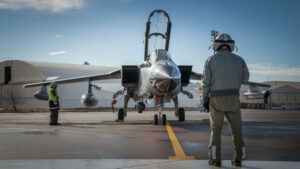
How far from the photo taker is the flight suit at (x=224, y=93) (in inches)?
181

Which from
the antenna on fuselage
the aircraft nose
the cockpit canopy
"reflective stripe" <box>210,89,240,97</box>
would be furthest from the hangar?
"reflective stripe" <box>210,89,240,97</box>

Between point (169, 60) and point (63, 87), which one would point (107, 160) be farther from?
point (63, 87)

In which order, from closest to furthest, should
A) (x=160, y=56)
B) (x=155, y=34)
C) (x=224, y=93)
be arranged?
(x=224, y=93) → (x=160, y=56) → (x=155, y=34)

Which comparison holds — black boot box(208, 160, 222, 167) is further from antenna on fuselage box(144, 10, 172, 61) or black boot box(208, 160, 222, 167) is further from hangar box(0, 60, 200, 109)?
hangar box(0, 60, 200, 109)

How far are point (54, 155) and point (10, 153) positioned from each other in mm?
851

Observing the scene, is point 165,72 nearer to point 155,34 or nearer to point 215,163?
point 155,34

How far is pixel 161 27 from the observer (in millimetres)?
14906

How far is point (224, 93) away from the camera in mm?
4652

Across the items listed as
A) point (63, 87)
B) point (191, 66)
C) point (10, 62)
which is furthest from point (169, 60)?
point (10, 62)

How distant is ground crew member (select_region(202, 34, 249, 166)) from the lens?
15.0 ft

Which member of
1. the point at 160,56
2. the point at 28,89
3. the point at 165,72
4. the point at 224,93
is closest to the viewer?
the point at 224,93

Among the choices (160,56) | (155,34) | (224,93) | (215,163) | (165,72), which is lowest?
(215,163)

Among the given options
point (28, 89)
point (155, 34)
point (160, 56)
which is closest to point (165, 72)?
point (160, 56)

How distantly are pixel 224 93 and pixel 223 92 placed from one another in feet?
0.07
